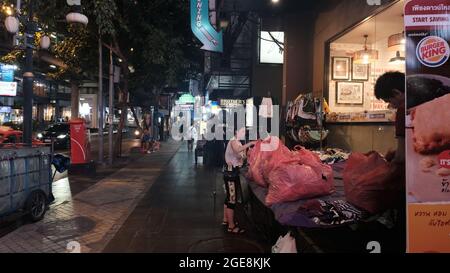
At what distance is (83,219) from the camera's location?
721cm

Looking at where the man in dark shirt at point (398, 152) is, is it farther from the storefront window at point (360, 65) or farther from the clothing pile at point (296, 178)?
the storefront window at point (360, 65)

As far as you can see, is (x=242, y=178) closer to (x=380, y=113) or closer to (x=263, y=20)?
(x=380, y=113)

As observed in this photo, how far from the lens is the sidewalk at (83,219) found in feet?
18.7

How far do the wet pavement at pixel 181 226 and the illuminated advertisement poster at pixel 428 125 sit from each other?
2584 millimetres

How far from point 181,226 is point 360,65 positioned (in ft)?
18.1

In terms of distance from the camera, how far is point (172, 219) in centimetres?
718

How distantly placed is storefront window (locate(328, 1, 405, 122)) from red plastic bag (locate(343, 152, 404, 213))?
3.94 metres

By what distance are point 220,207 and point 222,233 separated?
2.00 m

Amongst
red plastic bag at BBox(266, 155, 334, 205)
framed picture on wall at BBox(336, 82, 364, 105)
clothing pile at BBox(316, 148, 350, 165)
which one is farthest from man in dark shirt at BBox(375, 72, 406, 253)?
framed picture on wall at BBox(336, 82, 364, 105)

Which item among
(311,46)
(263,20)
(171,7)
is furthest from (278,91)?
(311,46)

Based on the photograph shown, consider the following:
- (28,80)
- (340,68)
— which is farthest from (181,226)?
(28,80)

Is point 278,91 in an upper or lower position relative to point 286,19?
lower

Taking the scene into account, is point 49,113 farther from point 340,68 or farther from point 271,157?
point 271,157

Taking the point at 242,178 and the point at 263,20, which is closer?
the point at 242,178
